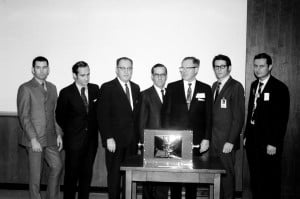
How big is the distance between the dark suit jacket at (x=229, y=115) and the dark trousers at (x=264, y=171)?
0.74 feet

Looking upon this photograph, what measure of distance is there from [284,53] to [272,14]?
22.1 inches

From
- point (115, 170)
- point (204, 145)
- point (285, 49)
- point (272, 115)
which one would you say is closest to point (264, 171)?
point (272, 115)

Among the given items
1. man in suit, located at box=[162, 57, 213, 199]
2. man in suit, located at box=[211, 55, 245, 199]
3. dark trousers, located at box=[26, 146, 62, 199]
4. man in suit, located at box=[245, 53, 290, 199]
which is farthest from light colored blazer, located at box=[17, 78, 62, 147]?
man in suit, located at box=[245, 53, 290, 199]

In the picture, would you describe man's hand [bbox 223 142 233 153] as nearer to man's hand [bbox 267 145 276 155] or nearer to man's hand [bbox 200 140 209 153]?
man's hand [bbox 200 140 209 153]

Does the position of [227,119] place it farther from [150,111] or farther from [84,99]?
[84,99]

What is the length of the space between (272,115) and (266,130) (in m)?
0.18

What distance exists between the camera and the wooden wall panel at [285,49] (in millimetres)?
4625

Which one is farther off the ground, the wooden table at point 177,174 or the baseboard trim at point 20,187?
the wooden table at point 177,174

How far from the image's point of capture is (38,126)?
3.77 m

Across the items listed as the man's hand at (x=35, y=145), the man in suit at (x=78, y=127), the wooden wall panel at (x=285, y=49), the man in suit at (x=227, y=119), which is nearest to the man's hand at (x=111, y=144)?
the man in suit at (x=78, y=127)

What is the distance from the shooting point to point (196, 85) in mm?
3832

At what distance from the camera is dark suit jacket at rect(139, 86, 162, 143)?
397 centimetres

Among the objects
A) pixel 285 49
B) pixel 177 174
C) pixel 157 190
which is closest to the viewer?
pixel 177 174

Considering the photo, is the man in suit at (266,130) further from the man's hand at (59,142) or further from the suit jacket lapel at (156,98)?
the man's hand at (59,142)
